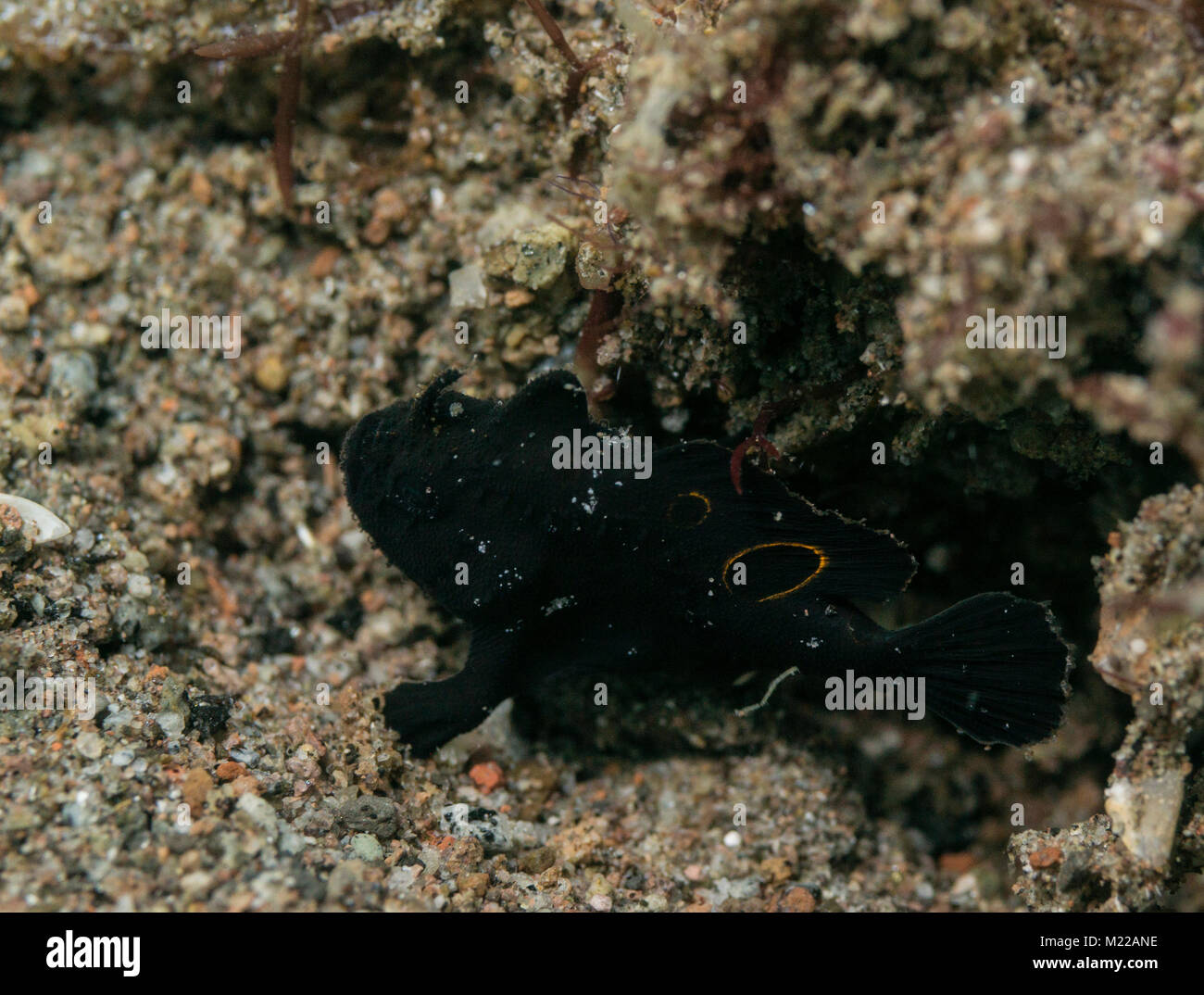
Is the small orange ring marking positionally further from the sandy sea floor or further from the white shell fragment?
the white shell fragment

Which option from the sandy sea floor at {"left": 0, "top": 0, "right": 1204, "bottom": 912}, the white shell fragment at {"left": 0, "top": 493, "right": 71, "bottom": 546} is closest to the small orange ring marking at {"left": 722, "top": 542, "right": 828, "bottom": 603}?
the sandy sea floor at {"left": 0, "top": 0, "right": 1204, "bottom": 912}

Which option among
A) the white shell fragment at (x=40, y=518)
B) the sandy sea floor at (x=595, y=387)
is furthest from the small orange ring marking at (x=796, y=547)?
the white shell fragment at (x=40, y=518)

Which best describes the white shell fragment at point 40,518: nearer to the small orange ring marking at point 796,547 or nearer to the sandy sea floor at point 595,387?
the sandy sea floor at point 595,387

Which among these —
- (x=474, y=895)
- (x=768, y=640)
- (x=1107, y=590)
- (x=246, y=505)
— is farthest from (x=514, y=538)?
(x=1107, y=590)

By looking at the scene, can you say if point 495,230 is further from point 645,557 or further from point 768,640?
point 768,640

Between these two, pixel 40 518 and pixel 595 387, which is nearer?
pixel 40 518

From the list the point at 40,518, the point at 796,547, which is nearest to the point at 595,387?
the point at 796,547

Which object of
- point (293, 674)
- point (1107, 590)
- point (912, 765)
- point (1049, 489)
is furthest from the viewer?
point (912, 765)

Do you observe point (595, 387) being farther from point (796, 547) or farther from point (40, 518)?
point (40, 518)
